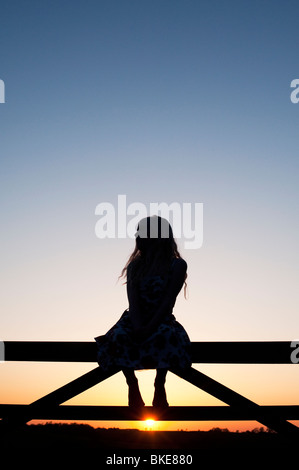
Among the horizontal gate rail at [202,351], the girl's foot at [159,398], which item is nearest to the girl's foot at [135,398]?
the girl's foot at [159,398]

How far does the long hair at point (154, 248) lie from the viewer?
4.57 m

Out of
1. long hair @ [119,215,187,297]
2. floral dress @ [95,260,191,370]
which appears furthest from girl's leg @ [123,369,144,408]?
long hair @ [119,215,187,297]

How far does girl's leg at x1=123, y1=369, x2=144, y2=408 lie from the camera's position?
13.1ft

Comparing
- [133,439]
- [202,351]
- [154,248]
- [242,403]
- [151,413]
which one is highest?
[154,248]

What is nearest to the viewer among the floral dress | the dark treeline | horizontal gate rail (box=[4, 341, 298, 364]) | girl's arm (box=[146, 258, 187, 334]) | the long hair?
horizontal gate rail (box=[4, 341, 298, 364])

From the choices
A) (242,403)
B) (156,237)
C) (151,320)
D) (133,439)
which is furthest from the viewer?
(133,439)

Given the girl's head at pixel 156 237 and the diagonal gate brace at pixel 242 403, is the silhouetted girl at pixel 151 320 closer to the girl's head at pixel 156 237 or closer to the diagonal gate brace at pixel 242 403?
the girl's head at pixel 156 237

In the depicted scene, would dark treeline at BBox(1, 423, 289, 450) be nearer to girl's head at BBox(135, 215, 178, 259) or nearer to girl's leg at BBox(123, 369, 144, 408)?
girl's leg at BBox(123, 369, 144, 408)

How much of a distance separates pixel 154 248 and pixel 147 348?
991 millimetres

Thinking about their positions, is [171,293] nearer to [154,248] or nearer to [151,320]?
[151,320]

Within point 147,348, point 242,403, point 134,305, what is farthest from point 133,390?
point 242,403

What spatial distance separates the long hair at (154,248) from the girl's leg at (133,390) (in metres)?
0.87

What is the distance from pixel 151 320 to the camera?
421 cm

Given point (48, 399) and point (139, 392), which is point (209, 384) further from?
point (48, 399)
